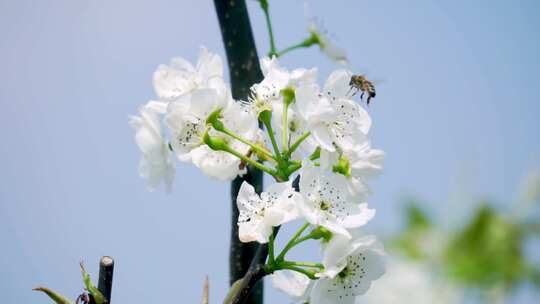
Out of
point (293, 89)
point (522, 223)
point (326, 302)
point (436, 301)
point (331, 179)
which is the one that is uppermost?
point (293, 89)

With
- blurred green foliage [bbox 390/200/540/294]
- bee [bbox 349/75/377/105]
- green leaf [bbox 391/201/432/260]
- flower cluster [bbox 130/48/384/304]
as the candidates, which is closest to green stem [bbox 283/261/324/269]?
flower cluster [bbox 130/48/384/304]

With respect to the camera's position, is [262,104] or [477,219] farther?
[477,219]

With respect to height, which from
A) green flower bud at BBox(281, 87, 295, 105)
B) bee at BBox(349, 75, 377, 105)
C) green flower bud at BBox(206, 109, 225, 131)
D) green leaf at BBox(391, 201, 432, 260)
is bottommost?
green leaf at BBox(391, 201, 432, 260)

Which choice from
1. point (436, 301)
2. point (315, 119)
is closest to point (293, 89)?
point (315, 119)

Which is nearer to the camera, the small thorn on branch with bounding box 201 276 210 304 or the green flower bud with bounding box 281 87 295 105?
the small thorn on branch with bounding box 201 276 210 304

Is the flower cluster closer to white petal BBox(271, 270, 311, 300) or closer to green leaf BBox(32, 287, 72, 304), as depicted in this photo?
white petal BBox(271, 270, 311, 300)

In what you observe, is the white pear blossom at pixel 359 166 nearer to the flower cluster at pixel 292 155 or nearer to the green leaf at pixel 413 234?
the flower cluster at pixel 292 155

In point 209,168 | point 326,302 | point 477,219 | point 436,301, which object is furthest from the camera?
point 477,219

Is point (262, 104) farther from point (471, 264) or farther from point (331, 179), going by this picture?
point (471, 264)

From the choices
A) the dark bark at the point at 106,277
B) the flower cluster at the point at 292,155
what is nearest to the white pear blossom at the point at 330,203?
the flower cluster at the point at 292,155
